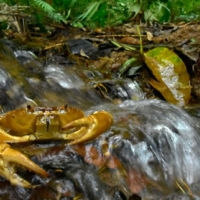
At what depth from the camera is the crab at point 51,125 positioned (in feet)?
8.57

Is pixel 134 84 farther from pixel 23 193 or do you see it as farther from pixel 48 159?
pixel 23 193

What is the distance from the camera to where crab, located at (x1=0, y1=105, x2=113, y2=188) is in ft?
8.57

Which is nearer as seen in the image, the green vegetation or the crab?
the crab

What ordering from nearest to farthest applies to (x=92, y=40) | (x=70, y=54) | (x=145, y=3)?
1. (x=70, y=54)
2. (x=92, y=40)
3. (x=145, y=3)

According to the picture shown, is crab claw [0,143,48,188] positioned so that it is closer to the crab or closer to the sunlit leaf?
the crab

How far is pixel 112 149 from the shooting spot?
2.79 meters

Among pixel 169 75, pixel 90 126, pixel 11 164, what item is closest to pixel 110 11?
pixel 169 75

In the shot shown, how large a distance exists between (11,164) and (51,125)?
19.9 inches

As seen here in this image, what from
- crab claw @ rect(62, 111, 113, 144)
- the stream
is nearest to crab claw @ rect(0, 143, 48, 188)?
the stream

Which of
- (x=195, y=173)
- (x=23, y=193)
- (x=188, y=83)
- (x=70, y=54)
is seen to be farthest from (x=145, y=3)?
(x=23, y=193)

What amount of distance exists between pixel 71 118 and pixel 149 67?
1872 millimetres

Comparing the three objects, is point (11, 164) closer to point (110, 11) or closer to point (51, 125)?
point (51, 125)

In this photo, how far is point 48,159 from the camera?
2553 millimetres

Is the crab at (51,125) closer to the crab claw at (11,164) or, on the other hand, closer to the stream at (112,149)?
the stream at (112,149)
